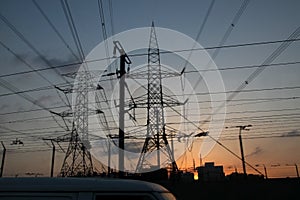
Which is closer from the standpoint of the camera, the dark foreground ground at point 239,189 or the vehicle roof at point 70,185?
the vehicle roof at point 70,185

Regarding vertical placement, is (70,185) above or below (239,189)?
above

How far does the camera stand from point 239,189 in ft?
76.6

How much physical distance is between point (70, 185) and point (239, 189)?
74.5ft

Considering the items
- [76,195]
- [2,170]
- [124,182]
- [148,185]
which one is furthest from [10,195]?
[2,170]

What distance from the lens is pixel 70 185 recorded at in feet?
10.7

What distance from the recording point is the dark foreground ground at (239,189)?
75.8ft

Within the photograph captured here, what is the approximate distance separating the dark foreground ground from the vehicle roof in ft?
68.2

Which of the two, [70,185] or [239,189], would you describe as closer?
[70,185]

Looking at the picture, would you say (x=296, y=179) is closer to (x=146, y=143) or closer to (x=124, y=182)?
(x=146, y=143)

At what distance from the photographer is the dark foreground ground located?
23109mm

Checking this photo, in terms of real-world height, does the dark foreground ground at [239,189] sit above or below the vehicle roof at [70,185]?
below

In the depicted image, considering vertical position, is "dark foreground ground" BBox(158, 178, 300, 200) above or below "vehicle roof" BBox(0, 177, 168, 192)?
below

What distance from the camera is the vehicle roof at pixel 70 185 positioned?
3221 millimetres

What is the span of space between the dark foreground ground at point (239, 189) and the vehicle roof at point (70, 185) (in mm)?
20781
